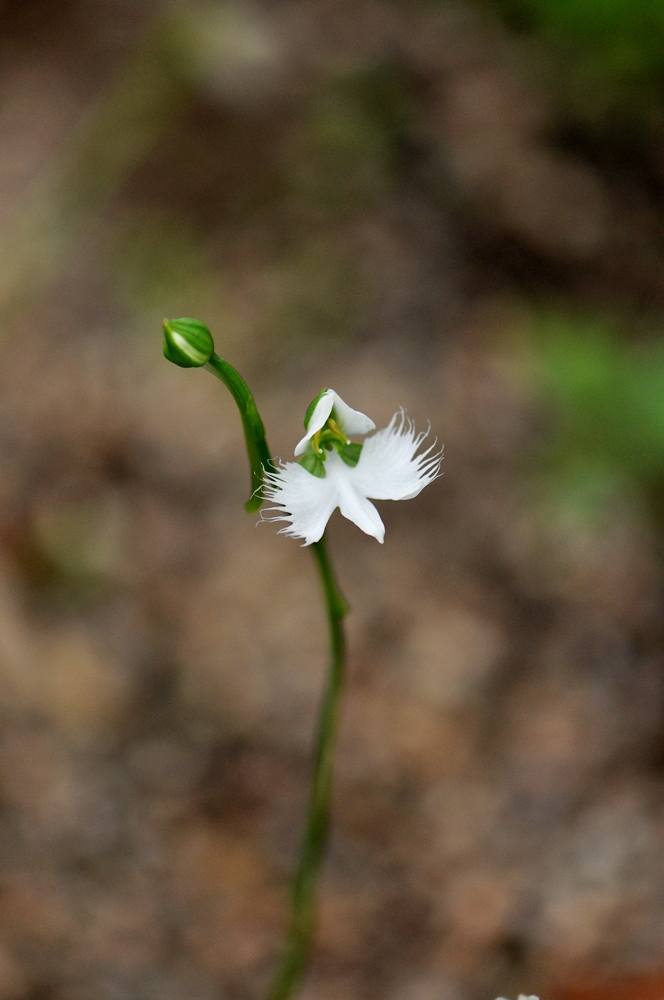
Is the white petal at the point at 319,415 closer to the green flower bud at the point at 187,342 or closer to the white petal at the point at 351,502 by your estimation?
the white petal at the point at 351,502

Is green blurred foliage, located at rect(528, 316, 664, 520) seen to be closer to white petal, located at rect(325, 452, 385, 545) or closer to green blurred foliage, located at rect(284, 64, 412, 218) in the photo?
green blurred foliage, located at rect(284, 64, 412, 218)

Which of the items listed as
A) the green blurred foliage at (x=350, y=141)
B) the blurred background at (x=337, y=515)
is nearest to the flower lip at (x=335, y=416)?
the blurred background at (x=337, y=515)

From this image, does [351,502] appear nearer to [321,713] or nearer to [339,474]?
[339,474]

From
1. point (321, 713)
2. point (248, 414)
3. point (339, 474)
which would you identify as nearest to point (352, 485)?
point (339, 474)

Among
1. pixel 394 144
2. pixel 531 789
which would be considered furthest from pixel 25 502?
pixel 394 144

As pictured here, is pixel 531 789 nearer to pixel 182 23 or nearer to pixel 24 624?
pixel 24 624
